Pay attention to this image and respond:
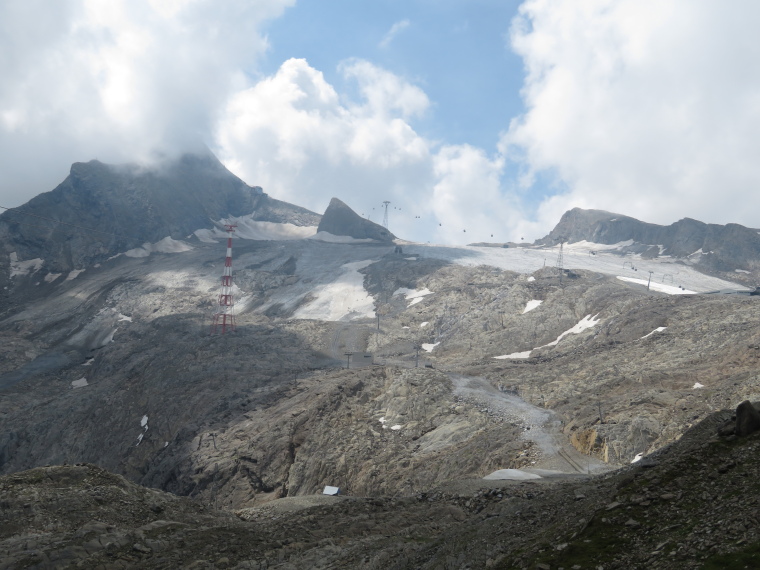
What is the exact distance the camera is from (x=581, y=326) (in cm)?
10400

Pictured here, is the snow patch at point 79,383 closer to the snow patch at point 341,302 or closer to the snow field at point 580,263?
the snow patch at point 341,302

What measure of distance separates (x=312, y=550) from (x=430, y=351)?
85303 millimetres

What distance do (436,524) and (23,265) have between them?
20311 cm

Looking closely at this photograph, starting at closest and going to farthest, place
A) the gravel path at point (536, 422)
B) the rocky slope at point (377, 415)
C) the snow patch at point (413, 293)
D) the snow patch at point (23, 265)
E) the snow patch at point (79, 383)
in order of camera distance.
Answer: the rocky slope at point (377, 415) < the gravel path at point (536, 422) < the snow patch at point (79, 383) < the snow patch at point (413, 293) < the snow patch at point (23, 265)

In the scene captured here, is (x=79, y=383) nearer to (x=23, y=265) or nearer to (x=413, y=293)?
(x=413, y=293)

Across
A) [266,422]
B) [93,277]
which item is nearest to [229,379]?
[266,422]

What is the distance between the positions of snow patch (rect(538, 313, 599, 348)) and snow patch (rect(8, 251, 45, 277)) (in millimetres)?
167620

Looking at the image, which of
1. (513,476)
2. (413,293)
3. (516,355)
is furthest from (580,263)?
(513,476)

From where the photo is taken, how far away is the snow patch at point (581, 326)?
101 meters

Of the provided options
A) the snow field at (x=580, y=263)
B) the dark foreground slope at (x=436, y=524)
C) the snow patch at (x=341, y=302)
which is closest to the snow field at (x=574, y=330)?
the snow patch at (x=341, y=302)

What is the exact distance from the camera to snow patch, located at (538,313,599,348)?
332 ft

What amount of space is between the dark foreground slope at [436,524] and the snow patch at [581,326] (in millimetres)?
69531

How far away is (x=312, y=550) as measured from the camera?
25594 millimetres

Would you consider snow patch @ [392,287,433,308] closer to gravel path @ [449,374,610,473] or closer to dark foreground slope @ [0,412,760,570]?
gravel path @ [449,374,610,473]
